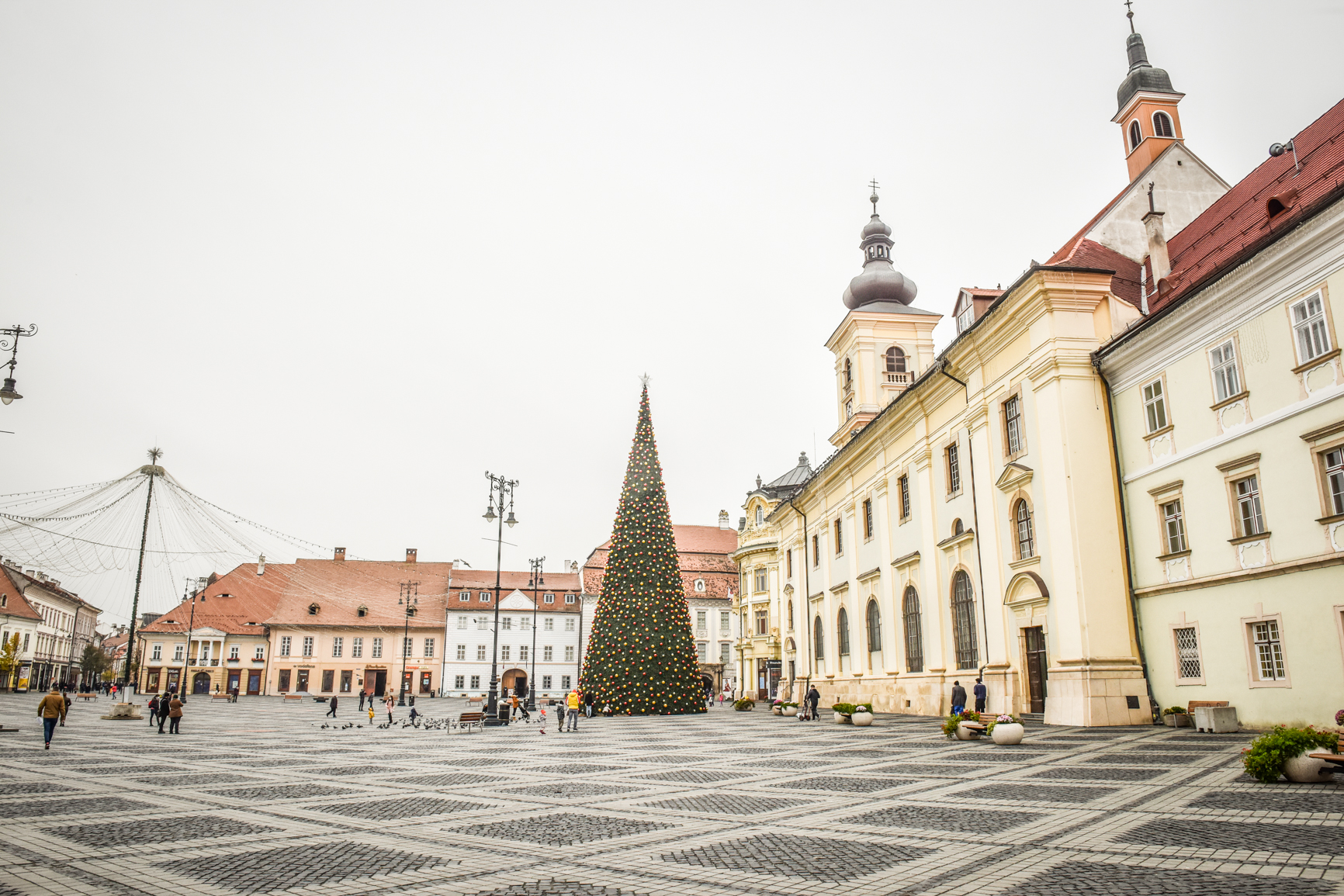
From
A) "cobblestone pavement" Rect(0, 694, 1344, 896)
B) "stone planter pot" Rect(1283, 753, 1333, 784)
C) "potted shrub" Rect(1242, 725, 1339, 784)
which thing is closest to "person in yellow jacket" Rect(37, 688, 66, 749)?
"cobblestone pavement" Rect(0, 694, 1344, 896)

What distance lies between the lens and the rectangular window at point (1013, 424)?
25.3 metres

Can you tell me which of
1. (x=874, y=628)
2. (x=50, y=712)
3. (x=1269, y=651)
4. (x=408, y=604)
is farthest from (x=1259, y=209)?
(x=408, y=604)

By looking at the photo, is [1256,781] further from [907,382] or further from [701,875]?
[907,382]

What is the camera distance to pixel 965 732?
19578 mm

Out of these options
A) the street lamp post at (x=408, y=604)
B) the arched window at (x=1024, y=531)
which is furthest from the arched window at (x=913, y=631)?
the street lamp post at (x=408, y=604)

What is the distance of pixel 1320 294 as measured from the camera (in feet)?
54.9

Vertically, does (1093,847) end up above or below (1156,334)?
below

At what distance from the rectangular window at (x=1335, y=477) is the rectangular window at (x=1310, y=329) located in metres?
1.86

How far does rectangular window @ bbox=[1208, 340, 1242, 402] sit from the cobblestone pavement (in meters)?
7.27

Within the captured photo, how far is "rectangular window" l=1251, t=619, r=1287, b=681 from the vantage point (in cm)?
1766

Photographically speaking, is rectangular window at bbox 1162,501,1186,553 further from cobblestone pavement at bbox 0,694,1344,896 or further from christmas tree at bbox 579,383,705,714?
christmas tree at bbox 579,383,705,714

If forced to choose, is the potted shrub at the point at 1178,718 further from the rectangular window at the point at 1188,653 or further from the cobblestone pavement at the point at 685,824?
the cobblestone pavement at the point at 685,824

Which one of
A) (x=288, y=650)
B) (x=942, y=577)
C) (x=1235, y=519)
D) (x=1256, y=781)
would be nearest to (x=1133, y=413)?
(x=1235, y=519)

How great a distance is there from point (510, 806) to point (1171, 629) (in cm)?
1687
